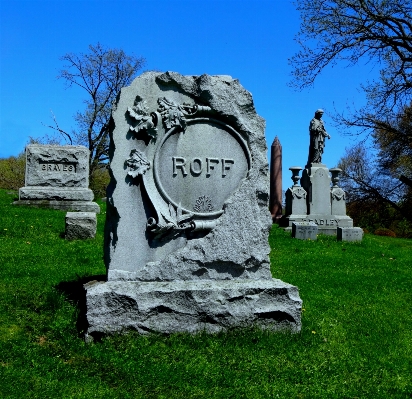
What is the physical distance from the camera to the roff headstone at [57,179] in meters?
14.1

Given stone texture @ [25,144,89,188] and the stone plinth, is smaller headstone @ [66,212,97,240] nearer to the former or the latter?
stone texture @ [25,144,89,188]

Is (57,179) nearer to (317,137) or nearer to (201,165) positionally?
(317,137)

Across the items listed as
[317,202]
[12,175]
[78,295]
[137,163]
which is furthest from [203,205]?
[12,175]

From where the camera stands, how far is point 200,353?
14.8 ft

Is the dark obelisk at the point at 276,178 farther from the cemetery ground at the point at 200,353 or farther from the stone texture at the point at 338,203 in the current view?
the cemetery ground at the point at 200,353

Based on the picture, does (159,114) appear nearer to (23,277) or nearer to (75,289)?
(75,289)

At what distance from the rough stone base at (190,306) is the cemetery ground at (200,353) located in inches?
5.1

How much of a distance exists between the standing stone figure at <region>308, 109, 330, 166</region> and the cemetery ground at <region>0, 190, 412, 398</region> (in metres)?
11.1

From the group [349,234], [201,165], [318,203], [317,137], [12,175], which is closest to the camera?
[201,165]

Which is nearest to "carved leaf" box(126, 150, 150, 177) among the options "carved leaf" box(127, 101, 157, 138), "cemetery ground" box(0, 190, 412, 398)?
"carved leaf" box(127, 101, 157, 138)

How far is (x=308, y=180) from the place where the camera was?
17344mm

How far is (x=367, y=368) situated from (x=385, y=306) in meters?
2.31

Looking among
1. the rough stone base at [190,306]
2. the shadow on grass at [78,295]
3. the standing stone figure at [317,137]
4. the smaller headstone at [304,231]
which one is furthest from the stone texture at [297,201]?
the rough stone base at [190,306]

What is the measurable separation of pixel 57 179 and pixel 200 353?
11.1 m
